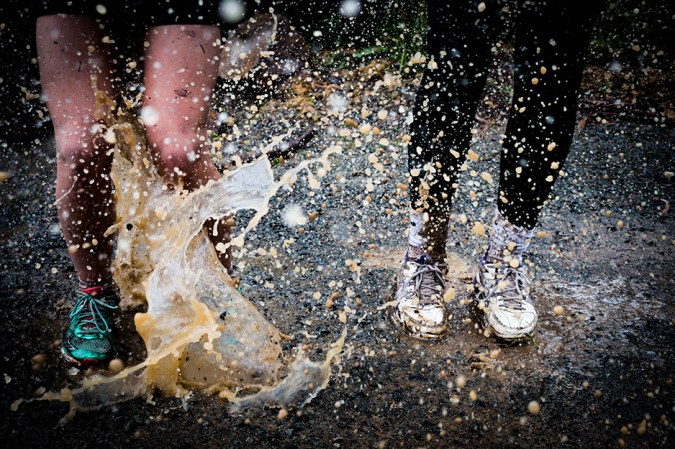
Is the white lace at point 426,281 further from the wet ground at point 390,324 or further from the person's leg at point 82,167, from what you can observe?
the person's leg at point 82,167

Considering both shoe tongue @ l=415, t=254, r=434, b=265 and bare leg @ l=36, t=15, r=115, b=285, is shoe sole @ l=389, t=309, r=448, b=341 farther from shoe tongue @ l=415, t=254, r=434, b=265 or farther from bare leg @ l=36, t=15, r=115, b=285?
bare leg @ l=36, t=15, r=115, b=285

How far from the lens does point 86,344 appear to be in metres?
1.65

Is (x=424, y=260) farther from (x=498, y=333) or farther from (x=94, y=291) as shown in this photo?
(x=94, y=291)

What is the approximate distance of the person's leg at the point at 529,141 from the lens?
1.43 m

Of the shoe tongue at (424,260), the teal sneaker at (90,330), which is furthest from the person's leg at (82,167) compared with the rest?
the shoe tongue at (424,260)

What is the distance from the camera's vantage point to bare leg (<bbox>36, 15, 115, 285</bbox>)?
1.40 m

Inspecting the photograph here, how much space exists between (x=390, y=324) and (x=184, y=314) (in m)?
0.77

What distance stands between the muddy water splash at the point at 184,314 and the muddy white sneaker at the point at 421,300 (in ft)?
0.82

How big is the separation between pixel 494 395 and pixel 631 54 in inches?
153

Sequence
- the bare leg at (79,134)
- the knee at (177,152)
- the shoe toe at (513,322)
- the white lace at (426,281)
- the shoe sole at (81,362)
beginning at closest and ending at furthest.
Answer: the bare leg at (79,134)
the knee at (177,152)
the shoe sole at (81,362)
the shoe toe at (513,322)
the white lace at (426,281)

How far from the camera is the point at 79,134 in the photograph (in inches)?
59.2

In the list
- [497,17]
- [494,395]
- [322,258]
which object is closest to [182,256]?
[322,258]

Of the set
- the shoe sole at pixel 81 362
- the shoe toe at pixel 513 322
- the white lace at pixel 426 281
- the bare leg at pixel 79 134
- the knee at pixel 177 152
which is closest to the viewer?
the bare leg at pixel 79 134

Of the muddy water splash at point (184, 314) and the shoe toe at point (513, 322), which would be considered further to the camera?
the shoe toe at point (513, 322)
